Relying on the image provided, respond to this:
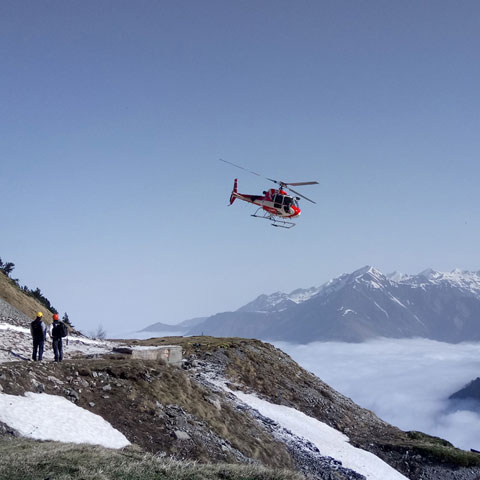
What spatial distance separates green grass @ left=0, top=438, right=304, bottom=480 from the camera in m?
17.6

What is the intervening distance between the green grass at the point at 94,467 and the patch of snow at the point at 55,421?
70.4 inches

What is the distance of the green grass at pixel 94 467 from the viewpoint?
57.8 ft

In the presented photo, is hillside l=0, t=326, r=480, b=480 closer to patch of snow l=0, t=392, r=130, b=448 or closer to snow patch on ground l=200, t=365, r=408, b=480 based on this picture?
snow patch on ground l=200, t=365, r=408, b=480

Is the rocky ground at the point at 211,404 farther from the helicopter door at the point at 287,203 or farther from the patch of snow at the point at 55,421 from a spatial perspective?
the helicopter door at the point at 287,203

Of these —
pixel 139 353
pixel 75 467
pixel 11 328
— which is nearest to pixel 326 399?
pixel 139 353

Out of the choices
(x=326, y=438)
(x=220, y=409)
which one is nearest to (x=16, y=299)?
(x=220, y=409)

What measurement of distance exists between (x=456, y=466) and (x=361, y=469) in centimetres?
944

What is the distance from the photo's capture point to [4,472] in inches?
677

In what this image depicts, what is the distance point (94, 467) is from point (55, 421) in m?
6.66

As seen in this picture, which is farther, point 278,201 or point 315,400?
point 278,201

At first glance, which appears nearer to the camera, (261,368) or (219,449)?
(219,449)

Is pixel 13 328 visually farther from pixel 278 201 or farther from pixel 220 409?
pixel 278 201

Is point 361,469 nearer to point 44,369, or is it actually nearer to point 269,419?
point 269,419

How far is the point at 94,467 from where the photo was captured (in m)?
18.5
